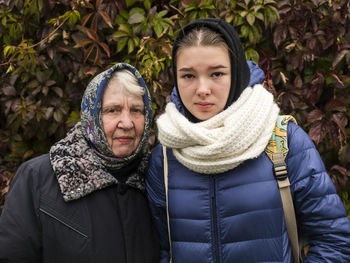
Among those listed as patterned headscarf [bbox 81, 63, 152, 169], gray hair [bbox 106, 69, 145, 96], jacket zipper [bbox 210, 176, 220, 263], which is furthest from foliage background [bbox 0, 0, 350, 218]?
jacket zipper [bbox 210, 176, 220, 263]

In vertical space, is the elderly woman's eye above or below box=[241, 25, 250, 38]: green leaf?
below

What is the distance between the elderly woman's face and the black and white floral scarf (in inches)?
1.1

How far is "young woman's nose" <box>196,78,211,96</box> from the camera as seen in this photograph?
1.62m

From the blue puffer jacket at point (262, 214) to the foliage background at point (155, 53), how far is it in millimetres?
778

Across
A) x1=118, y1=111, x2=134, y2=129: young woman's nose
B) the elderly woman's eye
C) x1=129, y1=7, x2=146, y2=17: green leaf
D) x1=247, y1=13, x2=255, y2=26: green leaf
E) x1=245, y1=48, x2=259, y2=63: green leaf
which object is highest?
x1=129, y1=7, x2=146, y2=17: green leaf

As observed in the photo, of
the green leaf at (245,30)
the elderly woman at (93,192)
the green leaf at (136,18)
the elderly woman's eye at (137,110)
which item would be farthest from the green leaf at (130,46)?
the green leaf at (245,30)

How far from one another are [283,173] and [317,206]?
19 centimetres

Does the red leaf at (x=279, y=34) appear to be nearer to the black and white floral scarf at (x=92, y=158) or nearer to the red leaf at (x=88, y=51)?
→ the black and white floral scarf at (x=92, y=158)

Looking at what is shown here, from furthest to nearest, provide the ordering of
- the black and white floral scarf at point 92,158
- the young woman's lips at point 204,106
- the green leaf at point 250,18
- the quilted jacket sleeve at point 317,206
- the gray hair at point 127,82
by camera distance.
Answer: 1. the green leaf at point 250,18
2. the gray hair at point 127,82
3. the black and white floral scarf at point 92,158
4. the young woman's lips at point 204,106
5. the quilted jacket sleeve at point 317,206

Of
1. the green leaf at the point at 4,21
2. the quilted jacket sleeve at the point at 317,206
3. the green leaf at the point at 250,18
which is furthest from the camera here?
the green leaf at the point at 4,21

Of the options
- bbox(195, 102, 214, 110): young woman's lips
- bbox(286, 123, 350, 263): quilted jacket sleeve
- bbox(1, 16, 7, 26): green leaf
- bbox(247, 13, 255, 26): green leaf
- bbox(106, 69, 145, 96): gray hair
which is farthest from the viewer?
bbox(1, 16, 7, 26): green leaf

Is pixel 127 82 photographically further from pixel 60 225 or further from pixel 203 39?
pixel 60 225

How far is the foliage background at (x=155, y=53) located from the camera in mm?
2328

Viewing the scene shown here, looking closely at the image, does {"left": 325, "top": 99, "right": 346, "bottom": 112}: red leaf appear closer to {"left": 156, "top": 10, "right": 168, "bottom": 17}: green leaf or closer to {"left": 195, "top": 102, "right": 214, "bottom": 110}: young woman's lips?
{"left": 195, "top": 102, "right": 214, "bottom": 110}: young woman's lips
